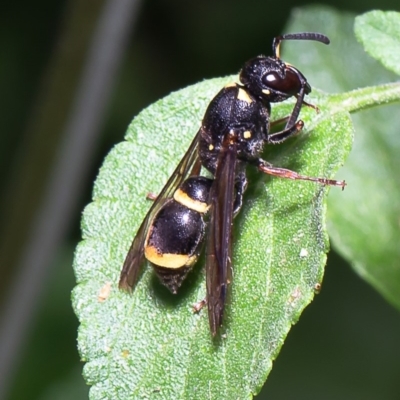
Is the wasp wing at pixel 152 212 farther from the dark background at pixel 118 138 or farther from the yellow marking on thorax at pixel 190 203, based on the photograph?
the dark background at pixel 118 138

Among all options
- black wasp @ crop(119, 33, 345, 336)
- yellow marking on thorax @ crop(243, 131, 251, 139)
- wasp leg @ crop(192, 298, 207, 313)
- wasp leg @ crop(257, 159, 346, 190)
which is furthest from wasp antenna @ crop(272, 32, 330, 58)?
wasp leg @ crop(192, 298, 207, 313)

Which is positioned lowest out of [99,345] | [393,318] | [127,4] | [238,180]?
[393,318]

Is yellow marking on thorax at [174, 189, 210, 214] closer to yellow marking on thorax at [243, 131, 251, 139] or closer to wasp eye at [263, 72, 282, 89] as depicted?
yellow marking on thorax at [243, 131, 251, 139]

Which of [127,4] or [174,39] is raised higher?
[127,4]

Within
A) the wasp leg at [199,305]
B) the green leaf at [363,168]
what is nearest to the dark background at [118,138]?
the green leaf at [363,168]

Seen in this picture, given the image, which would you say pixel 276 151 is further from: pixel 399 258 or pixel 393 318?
pixel 393 318

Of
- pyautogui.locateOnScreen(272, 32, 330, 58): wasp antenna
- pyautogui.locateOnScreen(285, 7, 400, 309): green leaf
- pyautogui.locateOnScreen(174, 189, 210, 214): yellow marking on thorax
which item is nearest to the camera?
pyautogui.locateOnScreen(174, 189, 210, 214): yellow marking on thorax

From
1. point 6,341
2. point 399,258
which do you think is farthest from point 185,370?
point 6,341
